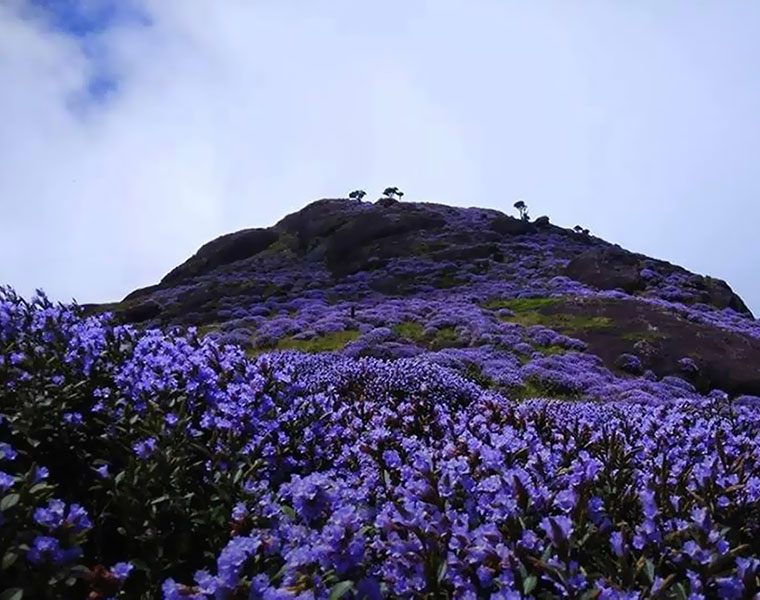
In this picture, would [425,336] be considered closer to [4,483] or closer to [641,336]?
[641,336]

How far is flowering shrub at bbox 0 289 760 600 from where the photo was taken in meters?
3.41

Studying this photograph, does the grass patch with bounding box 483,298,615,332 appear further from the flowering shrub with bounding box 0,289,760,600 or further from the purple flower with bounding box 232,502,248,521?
the purple flower with bounding box 232,502,248,521

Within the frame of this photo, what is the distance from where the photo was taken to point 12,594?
10.6 feet

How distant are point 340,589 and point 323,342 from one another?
24415 mm

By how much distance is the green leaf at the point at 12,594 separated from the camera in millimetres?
3217

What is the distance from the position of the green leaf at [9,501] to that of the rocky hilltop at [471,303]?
1765 centimetres

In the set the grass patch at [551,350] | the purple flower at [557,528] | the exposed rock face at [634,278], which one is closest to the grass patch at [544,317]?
the grass patch at [551,350]

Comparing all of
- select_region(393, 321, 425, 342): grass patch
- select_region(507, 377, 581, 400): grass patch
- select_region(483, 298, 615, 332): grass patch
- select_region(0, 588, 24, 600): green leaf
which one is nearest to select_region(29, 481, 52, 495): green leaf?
select_region(0, 588, 24, 600): green leaf

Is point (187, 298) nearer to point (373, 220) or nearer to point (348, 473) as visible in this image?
point (373, 220)

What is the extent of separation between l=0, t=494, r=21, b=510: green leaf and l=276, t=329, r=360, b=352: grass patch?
22.1 metres

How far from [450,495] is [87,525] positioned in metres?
2.11

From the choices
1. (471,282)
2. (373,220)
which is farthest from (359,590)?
(373,220)

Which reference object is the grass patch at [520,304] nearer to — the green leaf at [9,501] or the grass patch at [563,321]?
the grass patch at [563,321]

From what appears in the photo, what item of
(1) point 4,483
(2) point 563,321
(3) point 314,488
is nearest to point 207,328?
(2) point 563,321
